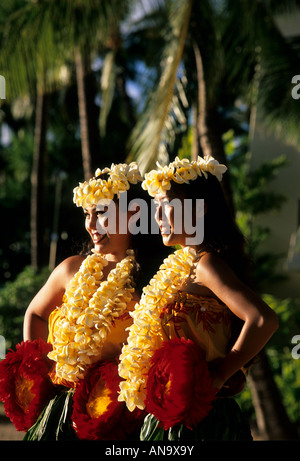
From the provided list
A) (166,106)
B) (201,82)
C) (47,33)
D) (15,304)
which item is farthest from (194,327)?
(15,304)

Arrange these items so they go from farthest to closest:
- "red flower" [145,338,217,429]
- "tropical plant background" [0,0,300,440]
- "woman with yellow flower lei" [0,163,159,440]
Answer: "tropical plant background" [0,0,300,440] < "woman with yellow flower lei" [0,163,159,440] < "red flower" [145,338,217,429]

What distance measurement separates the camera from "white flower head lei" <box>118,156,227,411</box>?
239cm

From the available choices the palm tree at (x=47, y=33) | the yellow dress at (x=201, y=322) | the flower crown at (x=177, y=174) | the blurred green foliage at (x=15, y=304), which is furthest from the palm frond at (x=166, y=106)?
the blurred green foliage at (x=15, y=304)

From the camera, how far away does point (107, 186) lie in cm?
275

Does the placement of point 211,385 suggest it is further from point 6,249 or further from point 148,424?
point 6,249

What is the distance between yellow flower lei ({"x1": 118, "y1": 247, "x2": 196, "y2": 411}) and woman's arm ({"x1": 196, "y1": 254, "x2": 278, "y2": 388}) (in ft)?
0.57

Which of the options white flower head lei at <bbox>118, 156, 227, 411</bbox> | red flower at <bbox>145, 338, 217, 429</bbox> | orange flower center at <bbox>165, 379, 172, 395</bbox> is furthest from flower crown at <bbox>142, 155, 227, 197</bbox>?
orange flower center at <bbox>165, 379, 172, 395</bbox>

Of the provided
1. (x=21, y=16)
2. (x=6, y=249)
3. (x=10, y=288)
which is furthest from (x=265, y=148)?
(x=6, y=249)

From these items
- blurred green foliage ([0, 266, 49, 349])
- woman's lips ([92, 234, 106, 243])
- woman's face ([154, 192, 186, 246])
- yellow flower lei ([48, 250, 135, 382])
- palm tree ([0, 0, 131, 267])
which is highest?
palm tree ([0, 0, 131, 267])

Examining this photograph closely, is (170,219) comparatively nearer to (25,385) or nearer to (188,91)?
(25,385)

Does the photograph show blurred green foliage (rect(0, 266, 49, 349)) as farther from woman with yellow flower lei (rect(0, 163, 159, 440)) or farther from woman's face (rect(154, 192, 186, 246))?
woman's face (rect(154, 192, 186, 246))

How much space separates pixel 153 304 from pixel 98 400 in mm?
428
